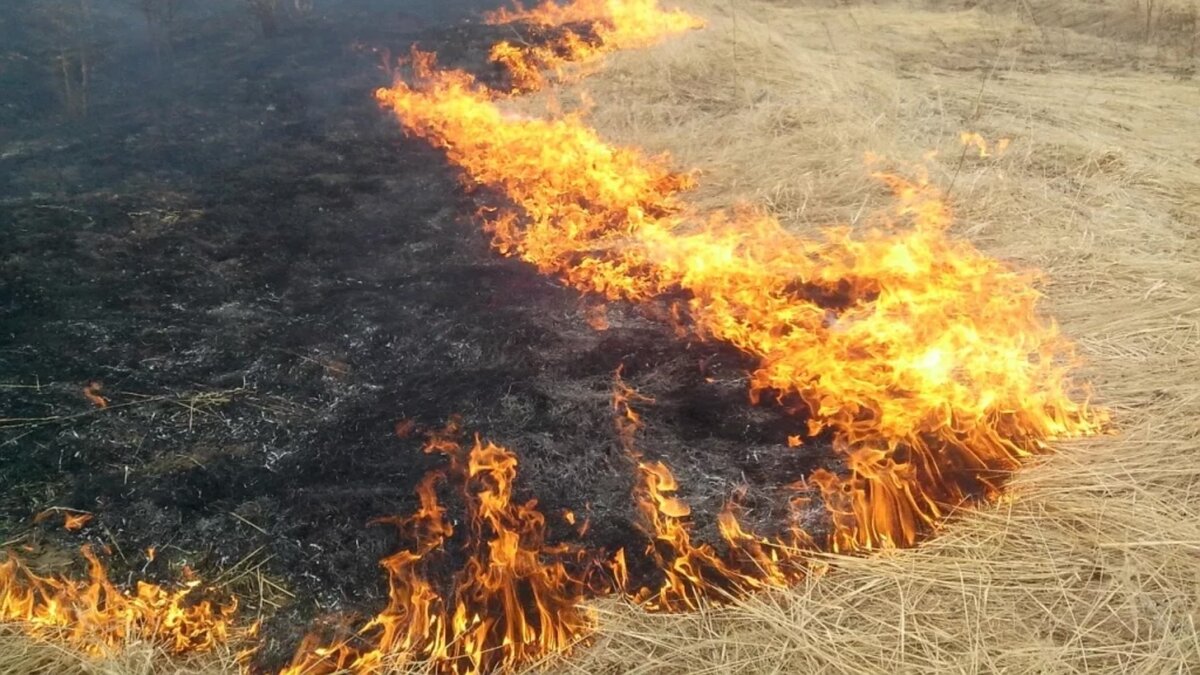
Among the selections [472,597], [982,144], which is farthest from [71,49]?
[982,144]

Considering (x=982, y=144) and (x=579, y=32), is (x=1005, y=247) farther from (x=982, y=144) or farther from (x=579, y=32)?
(x=579, y=32)

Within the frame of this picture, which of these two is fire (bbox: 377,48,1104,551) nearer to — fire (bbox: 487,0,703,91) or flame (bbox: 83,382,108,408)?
fire (bbox: 487,0,703,91)

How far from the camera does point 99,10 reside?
364 inches

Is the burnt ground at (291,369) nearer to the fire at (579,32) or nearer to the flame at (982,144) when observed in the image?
the fire at (579,32)

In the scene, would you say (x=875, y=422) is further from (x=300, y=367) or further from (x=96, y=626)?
(x=96, y=626)

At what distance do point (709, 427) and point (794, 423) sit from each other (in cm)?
39

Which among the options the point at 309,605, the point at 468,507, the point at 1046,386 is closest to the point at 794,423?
the point at 1046,386

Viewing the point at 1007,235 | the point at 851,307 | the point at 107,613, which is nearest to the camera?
the point at 107,613

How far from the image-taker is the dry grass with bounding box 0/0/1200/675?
8.14 feet

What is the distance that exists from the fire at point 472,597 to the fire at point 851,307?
42.9 inches

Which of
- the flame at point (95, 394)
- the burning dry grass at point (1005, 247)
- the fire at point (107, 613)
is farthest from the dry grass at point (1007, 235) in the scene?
the flame at point (95, 394)

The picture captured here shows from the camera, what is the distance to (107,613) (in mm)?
2590

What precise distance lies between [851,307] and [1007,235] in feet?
4.62

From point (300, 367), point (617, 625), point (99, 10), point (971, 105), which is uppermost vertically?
point (99, 10)
